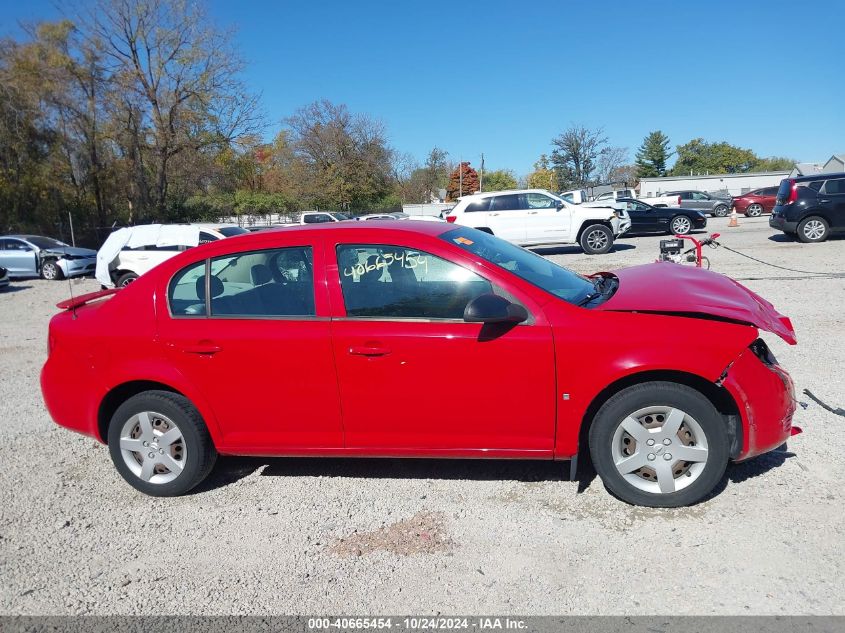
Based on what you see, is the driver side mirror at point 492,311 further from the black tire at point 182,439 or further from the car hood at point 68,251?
the car hood at point 68,251

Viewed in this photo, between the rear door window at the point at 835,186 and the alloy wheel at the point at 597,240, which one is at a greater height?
the rear door window at the point at 835,186

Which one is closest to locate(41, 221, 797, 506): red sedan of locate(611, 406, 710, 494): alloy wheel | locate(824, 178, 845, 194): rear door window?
locate(611, 406, 710, 494): alloy wheel

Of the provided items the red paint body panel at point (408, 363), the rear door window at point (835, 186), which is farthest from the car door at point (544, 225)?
the red paint body panel at point (408, 363)

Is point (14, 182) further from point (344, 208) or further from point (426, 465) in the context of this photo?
point (426, 465)

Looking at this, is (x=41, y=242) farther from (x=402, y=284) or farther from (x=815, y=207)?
(x=815, y=207)

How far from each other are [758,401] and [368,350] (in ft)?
7.07

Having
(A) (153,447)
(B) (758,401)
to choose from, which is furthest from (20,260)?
(B) (758,401)

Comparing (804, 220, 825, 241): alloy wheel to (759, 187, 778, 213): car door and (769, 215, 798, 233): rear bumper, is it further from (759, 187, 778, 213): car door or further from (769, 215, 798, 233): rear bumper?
(759, 187, 778, 213): car door

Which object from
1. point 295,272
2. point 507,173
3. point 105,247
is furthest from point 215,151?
→ point 507,173

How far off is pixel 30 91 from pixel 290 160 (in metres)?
23.4

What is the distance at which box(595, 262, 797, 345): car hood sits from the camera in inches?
131

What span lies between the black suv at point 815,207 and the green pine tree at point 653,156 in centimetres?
7715

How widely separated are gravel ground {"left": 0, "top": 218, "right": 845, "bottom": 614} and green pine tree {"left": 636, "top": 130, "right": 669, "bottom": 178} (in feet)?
298

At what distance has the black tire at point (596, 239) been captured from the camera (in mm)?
16359
